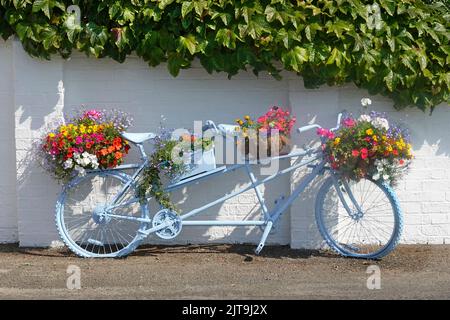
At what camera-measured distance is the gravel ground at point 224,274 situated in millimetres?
6633

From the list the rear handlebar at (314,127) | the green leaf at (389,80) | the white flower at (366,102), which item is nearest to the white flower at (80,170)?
the rear handlebar at (314,127)

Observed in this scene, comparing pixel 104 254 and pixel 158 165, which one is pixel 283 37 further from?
pixel 104 254

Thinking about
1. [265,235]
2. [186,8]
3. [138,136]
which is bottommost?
[265,235]

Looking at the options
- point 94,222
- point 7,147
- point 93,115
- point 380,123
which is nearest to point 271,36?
point 380,123

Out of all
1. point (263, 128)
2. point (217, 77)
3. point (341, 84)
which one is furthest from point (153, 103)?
point (341, 84)

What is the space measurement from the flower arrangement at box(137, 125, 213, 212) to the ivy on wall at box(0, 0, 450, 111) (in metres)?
0.70

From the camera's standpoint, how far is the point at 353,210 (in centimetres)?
784

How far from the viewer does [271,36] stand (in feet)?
24.8

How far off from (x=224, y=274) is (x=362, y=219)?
5.19 ft

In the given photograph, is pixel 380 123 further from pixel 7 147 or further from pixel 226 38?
pixel 7 147

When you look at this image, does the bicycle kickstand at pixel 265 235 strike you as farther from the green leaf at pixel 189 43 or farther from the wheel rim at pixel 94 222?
the green leaf at pixel 189 43

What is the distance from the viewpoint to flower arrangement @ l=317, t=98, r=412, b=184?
725cm

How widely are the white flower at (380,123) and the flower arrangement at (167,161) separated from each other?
1.44m

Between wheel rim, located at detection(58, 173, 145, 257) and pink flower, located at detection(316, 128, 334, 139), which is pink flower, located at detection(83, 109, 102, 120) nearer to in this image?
wheel rim, located at detection(58, 173, 145, 257)
